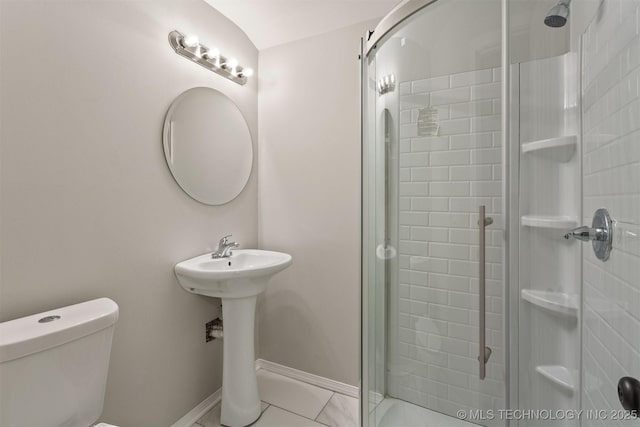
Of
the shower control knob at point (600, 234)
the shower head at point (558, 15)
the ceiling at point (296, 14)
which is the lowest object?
the shower control knob at point (600, 234)

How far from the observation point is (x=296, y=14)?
1.83 metres

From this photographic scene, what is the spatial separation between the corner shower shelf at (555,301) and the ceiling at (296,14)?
1.62 m

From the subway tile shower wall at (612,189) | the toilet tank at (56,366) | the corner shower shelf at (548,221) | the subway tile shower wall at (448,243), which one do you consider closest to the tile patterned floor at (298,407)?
the subway tile shower wall at (448,243)

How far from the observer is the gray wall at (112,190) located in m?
1.04

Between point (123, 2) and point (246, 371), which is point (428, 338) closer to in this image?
point (246, 371)

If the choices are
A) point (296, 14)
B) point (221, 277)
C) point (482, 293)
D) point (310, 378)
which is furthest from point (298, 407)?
point (296, 14)

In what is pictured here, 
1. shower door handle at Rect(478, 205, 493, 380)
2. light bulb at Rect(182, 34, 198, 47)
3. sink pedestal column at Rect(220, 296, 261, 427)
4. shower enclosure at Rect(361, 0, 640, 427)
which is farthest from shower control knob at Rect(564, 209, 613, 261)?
light bulb at Rect(182, 34, 198, 47)

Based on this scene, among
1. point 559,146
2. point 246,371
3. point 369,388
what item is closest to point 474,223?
point 559,146

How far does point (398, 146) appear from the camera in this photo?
1157 mm

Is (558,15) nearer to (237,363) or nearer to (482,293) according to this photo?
(482,293)

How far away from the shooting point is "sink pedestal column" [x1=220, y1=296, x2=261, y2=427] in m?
1.59

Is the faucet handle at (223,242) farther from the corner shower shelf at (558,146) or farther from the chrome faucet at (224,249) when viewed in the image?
the corner shower shelf at (558,146)

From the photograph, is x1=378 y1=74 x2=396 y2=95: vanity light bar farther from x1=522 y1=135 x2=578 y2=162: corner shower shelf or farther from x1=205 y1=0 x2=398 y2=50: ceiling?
x1=205 y1=0 x2=398 y2=50: ceiling

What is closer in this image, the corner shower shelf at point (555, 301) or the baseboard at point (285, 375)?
the corner shower shelf at point (555, 301)
